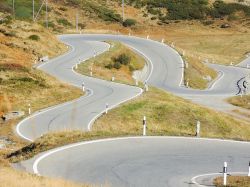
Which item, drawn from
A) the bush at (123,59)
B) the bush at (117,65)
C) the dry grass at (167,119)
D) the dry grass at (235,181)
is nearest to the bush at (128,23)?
the bush at (123,59)

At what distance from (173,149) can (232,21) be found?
10597 cm

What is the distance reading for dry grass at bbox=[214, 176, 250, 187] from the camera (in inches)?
692

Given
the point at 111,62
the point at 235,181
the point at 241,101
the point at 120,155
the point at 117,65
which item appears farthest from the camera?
the point at 111,62

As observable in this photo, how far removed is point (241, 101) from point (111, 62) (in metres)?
17.5

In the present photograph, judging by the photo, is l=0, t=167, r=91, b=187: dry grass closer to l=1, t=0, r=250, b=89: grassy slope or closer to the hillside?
the hillside

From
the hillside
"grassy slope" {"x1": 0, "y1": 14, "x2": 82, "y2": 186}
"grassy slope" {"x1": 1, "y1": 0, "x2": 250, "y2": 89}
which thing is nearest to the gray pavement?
the hillside

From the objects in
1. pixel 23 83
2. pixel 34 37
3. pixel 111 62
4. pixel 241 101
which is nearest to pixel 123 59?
pixel 111 62

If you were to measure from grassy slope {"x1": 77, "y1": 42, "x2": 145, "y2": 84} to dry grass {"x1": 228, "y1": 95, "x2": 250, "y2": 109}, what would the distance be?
10.2m

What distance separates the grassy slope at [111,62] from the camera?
5747 centimetres

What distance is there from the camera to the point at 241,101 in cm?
5575

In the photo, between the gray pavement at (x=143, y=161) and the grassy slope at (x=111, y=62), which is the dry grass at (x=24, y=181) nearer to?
the gray pavement at (x=143, y=161)

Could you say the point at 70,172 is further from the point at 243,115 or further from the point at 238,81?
the point at 238,81

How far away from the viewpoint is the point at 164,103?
130 ft

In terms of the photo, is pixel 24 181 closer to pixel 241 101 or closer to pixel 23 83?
pixel 23 83
